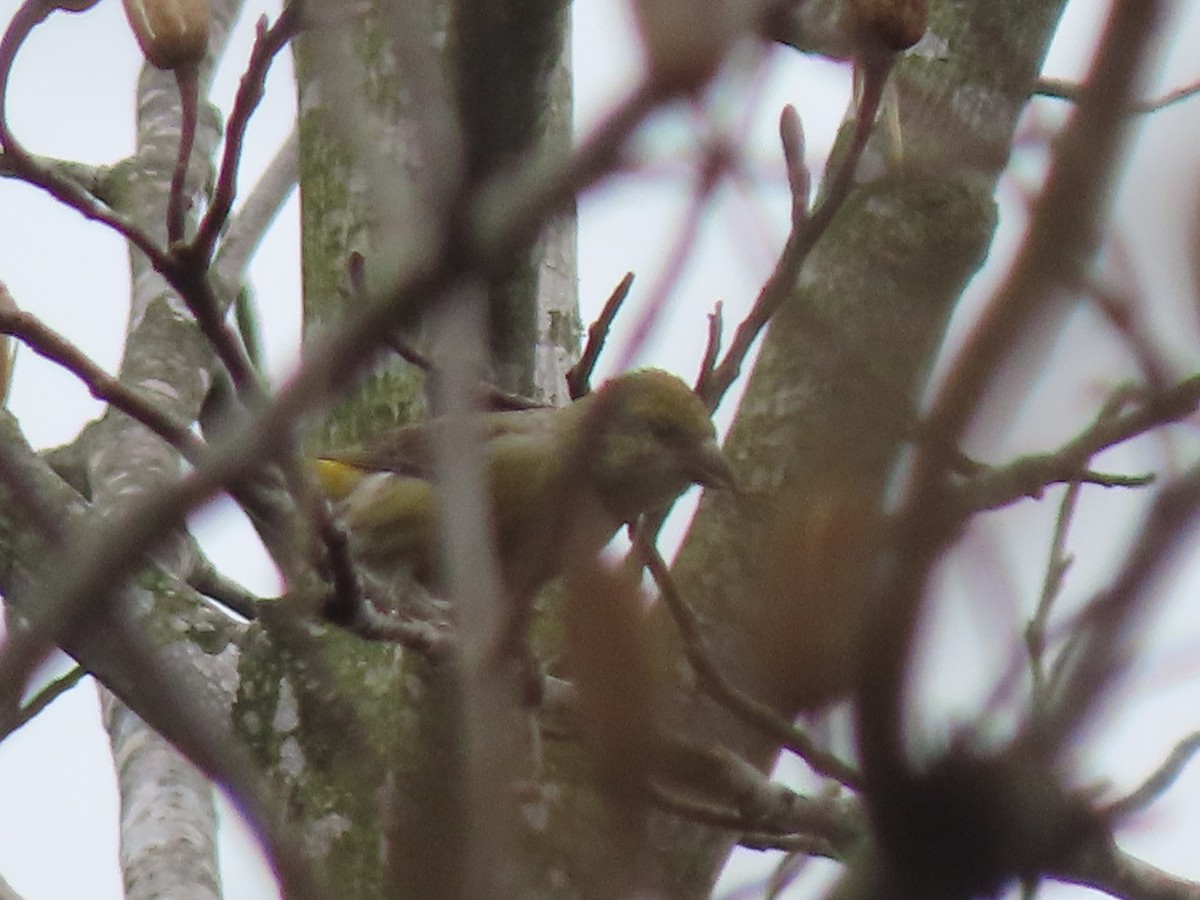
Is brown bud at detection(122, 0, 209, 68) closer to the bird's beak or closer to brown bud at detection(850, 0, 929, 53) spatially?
brown bud at detection(850, 0, 929, 53)

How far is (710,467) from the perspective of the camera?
3.43 meters

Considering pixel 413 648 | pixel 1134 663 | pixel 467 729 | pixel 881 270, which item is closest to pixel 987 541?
pixel 1134 663

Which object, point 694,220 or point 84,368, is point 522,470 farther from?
point 694,220

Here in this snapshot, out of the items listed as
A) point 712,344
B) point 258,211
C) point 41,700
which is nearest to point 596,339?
point 712,344

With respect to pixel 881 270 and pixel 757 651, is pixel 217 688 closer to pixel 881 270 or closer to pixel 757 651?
pixel 881 270

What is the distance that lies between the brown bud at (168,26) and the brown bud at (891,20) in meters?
0.79

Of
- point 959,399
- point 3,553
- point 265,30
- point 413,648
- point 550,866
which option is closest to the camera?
point 959,399

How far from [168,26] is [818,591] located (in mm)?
1413

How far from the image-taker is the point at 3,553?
317cm

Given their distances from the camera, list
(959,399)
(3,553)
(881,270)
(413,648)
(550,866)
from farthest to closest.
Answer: (3,553) < (881,270) < (413,648) < (550,866) < (959,399)

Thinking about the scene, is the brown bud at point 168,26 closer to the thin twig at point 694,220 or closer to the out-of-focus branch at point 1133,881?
the thin twig at point 694,220

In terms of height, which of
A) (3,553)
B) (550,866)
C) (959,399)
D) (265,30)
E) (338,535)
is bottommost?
(959,399)

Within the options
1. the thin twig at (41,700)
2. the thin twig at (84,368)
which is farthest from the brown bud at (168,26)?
the thin twig at (41,700)

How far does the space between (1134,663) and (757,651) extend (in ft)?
0.70
